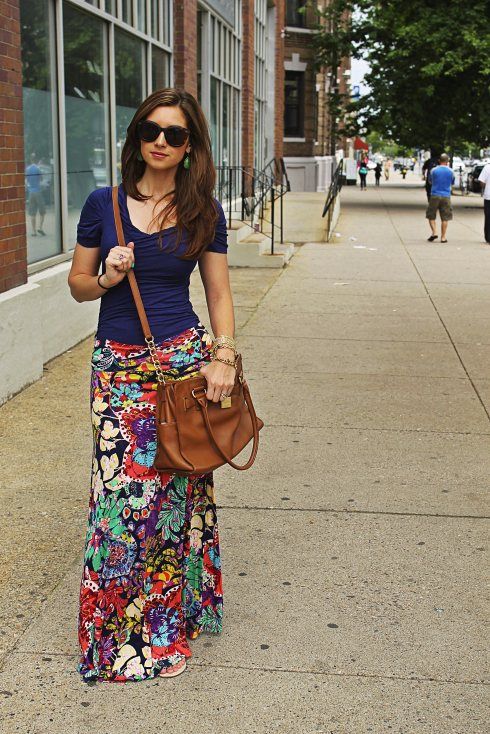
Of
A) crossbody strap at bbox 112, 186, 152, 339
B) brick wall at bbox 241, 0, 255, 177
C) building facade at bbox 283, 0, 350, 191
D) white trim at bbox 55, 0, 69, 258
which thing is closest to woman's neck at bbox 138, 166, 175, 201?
crossbody strap at bbox 112, 186, 152, 339

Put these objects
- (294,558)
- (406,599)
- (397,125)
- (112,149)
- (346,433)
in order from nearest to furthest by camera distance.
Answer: (406,599)
(294,558)
(346,433)
(112,149)
(397,125)

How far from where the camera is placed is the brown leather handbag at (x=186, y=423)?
3186 mm

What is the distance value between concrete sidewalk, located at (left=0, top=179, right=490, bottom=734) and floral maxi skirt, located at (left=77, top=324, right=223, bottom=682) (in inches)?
5.2

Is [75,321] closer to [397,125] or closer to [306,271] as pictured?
[306,271]

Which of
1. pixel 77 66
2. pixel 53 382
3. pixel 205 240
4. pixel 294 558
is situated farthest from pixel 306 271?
pixel 205 240

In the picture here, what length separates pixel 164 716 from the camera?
318 centimetres

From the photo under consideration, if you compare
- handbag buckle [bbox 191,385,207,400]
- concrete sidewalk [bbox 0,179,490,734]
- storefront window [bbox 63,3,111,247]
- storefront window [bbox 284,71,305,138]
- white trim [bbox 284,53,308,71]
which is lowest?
concrete sidewalk [bbox 0,179,490,734]

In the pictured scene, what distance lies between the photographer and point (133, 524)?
10.8ft

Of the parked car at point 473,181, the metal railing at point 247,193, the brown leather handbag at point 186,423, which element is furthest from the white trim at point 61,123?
the parked car at point 473,181

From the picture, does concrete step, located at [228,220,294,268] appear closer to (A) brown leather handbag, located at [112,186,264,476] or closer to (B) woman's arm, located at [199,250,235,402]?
(B) woman's arm, located at [199,250,235,402]

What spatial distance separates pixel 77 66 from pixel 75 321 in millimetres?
2427

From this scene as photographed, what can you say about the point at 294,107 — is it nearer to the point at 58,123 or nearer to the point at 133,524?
the point at 58,123

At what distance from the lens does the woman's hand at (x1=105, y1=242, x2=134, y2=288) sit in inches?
121

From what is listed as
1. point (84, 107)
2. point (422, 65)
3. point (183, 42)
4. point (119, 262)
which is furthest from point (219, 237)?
point (422, 65)
